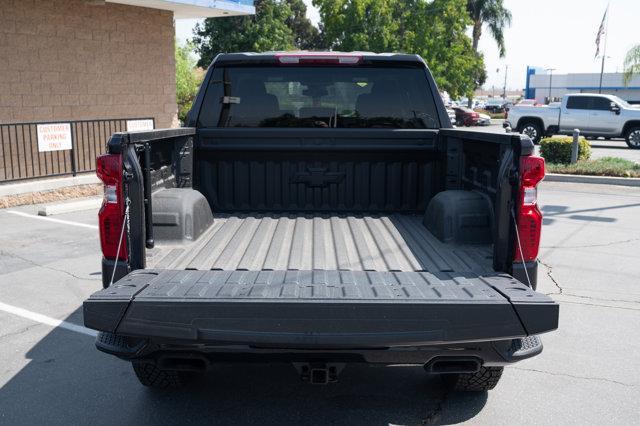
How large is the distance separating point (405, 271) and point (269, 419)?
1.21 m

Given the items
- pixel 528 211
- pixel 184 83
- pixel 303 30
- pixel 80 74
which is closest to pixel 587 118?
pixel 80 74

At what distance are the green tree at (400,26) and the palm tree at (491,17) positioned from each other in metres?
16.6

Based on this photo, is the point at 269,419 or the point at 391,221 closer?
Result: the point at 269,419

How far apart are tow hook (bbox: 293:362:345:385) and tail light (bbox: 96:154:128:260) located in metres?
1.10

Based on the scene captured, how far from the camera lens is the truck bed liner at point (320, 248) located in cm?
346

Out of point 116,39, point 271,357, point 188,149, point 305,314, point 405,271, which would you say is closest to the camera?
point 305,314

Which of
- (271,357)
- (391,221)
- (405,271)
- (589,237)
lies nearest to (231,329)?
(271,357)

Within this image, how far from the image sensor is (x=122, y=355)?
306 cm

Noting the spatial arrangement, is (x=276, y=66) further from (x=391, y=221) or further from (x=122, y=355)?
(x=122, y=355)

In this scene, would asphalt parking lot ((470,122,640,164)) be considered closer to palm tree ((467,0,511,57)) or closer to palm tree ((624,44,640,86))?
palm tree ((624,44,640,86))

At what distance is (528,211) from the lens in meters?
3.21

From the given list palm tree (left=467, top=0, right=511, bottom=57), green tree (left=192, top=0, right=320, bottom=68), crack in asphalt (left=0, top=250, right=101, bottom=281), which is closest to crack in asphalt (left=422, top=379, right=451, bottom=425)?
crack in asphalt (left=0, top=250, right=101, bottom=281)

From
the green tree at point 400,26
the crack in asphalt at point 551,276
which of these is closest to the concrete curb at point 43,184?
the crack in asphalt at point 551,276

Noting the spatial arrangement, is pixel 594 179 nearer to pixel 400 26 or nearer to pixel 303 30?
pixel 400 26
